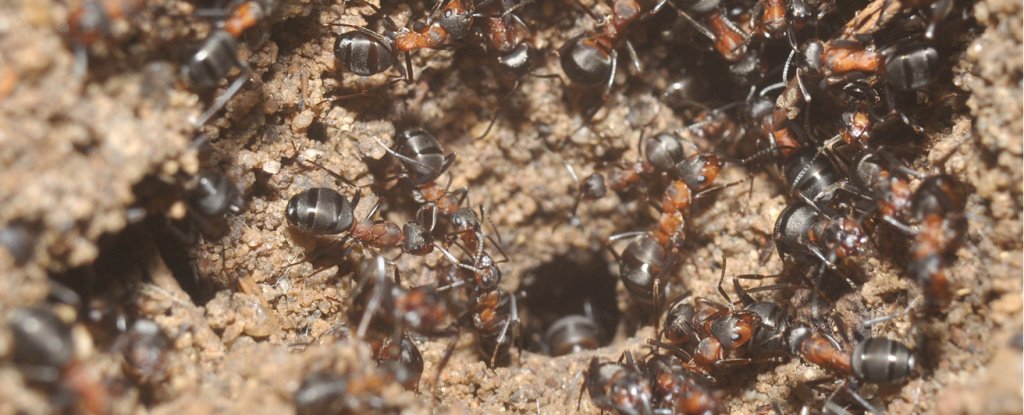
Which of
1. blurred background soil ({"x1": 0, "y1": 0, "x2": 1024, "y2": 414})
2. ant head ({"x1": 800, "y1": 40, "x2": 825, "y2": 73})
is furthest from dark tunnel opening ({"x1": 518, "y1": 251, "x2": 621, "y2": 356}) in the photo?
ant head ({"x1": 800, "y1": 40, "x2": 825, "y2": 73})

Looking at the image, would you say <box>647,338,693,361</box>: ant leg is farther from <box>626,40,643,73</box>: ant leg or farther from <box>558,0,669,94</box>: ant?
<box>626,40,643,73</box>: ant leg

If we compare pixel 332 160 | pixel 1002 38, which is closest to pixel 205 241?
pixel 332 160

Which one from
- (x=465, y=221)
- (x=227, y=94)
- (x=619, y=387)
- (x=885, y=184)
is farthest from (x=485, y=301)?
(x=885, y=184)

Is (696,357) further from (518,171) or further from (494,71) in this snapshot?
(494,71)

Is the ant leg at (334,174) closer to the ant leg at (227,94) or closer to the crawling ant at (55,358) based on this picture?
the ant leg at (227,94)

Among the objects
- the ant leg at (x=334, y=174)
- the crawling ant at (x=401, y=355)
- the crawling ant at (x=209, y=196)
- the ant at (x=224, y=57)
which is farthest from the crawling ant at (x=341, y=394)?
the ant leg at (x=334, y=174)

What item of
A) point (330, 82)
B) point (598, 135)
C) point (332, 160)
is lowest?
point (598, 135)
